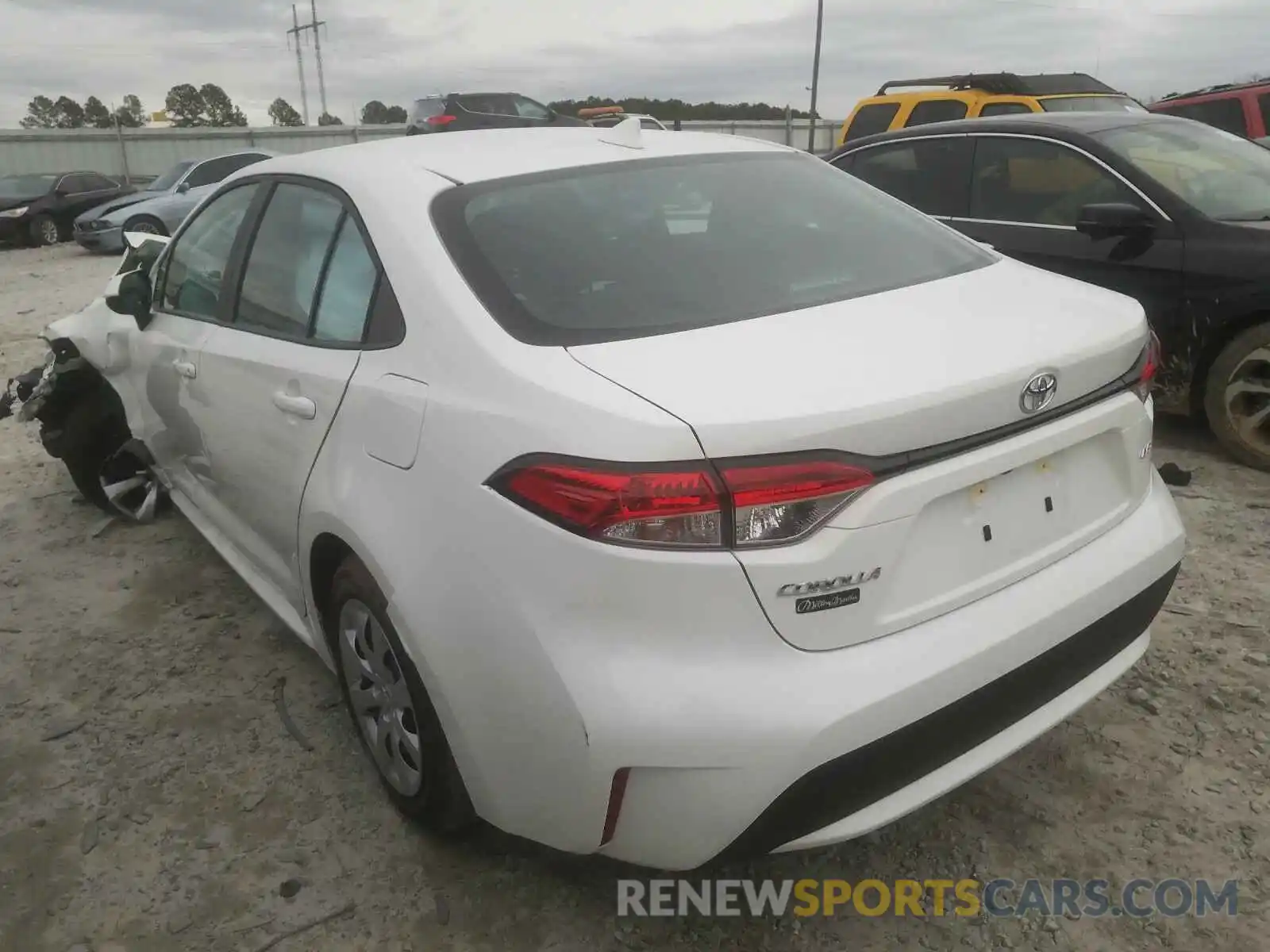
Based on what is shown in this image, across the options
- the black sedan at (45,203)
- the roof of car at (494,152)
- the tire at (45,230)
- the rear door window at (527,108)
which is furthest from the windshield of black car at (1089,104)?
the tire at (45,230)

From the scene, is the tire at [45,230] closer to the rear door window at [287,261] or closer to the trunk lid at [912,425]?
the rear door window at [287,261]

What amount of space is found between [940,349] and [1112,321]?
0.54 m

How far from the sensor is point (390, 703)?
2.41 metres

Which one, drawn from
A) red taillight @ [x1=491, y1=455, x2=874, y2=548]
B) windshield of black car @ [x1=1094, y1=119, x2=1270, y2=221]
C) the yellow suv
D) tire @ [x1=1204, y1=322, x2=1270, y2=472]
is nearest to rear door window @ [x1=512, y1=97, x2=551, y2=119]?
the yellow suv

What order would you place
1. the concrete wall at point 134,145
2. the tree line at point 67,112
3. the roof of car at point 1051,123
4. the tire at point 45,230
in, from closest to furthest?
1. the roof of car at point 1051,123
2. the tire at point 45,230
3. the concrete wall at point 134,145
4. the tree line at point 67,112

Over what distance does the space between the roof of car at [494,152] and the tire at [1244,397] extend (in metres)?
2.56

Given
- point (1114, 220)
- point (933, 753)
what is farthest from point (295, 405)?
point (1114, 220)

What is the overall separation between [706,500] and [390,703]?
3.75ft

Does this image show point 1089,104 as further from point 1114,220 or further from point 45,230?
point 45,230

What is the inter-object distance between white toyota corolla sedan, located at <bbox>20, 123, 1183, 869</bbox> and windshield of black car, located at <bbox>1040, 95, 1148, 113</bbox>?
7369 millimetres

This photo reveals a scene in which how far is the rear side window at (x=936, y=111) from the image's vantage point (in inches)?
361

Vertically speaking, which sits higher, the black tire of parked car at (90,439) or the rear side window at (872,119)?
the rear side window at (872,119)

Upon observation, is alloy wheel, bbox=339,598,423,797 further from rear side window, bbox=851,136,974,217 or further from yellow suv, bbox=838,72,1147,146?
yellow suv, bbox=838,72,1147,146

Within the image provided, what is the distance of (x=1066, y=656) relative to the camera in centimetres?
206
